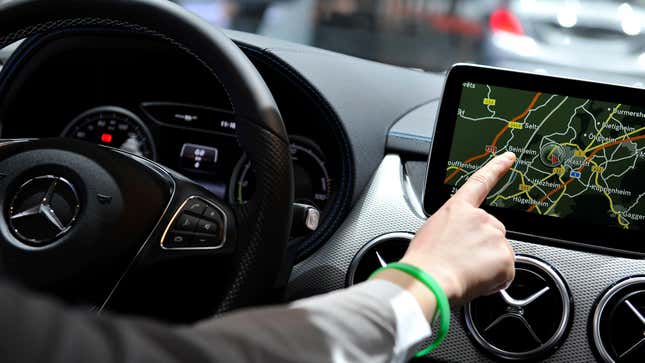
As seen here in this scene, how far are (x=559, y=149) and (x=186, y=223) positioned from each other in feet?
2.25

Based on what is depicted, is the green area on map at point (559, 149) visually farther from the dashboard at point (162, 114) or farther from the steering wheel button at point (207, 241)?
the steering wheel button at point (207, 241)

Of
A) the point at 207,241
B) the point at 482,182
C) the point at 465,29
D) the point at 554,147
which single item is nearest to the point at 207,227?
the point at 207,241

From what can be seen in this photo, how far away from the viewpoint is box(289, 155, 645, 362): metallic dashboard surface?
1.64m

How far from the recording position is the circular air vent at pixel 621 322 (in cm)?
162

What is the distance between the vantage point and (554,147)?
1.54 meters

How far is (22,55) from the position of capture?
5.72ft

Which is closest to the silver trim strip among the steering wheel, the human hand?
the steering wheel

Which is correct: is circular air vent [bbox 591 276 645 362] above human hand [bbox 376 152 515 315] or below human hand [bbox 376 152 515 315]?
below

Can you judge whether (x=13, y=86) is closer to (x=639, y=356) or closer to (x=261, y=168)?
(x=261, y=168)

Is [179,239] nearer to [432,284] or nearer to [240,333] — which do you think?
[432,284]

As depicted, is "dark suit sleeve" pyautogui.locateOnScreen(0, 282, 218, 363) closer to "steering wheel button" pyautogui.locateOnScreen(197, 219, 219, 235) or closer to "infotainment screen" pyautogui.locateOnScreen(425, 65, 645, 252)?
"steering wheel button" pyautogui.locateOnScreen(197, 219, 219, 235)

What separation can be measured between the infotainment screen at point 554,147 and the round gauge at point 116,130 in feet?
2.52

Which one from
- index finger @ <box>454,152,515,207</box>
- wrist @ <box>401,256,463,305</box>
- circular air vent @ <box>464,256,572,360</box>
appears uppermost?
index finger @ <box>454,152,515,207</box>

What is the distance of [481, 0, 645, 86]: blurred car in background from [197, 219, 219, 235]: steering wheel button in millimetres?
4696
